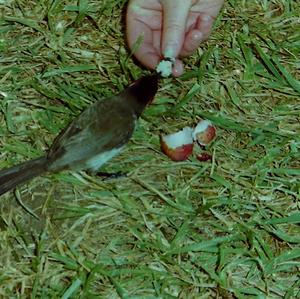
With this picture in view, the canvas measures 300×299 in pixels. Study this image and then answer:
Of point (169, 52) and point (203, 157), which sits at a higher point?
point (169, 52)

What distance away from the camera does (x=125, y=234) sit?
226cm

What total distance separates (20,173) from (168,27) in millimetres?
580

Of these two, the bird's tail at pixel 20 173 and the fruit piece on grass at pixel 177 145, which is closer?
the bird's tail at pixel 20 173

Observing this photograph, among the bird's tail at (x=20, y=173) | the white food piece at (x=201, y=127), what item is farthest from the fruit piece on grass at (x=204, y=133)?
the bird's tail at (x=20, y=173)

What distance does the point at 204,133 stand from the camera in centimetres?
241

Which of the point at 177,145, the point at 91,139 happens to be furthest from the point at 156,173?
the point at 91,139

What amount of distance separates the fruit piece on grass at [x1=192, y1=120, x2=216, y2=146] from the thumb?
211mm

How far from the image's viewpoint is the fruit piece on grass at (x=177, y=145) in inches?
93.4

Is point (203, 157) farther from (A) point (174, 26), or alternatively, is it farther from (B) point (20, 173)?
(B) point (20, 173)

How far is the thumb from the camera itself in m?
2.42

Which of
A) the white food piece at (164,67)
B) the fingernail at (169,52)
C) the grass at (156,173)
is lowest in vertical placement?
the grass at (156,173)

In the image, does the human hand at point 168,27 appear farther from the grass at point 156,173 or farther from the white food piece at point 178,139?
the white food piece at point 178,139

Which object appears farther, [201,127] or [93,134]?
[201,127]

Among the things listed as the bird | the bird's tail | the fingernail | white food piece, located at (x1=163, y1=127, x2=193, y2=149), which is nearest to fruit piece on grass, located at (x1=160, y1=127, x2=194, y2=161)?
white food piece, located at (x1=163, y1=127, x2=193, y2=149)
